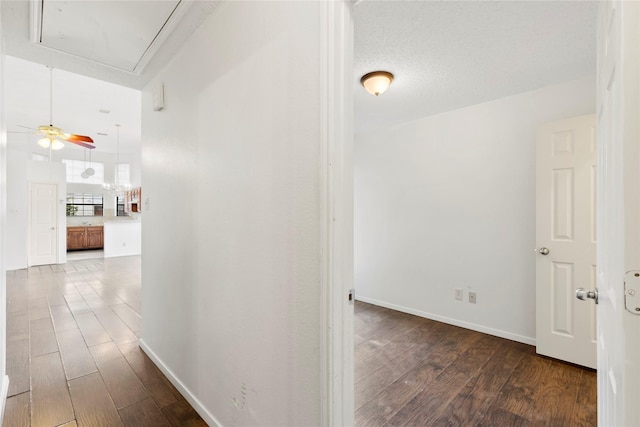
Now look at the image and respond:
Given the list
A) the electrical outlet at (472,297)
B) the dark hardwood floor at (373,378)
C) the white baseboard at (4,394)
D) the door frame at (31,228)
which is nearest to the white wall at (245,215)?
the dark hardwood floor at (373,378)

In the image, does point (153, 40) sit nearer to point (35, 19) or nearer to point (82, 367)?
point (35, 19)

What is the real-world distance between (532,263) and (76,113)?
6998 millimetres

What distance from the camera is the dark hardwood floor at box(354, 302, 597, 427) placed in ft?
5.87

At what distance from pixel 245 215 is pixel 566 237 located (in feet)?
8.83

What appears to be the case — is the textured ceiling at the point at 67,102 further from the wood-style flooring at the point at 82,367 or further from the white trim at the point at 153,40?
the wood-style flooring at the point at 82,367

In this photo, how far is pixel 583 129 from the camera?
2355mm

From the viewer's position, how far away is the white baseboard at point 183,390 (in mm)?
1664

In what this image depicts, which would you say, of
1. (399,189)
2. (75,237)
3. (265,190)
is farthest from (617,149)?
(75,237)

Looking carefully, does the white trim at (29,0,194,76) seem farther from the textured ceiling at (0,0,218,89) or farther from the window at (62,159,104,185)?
the window at (62,159,104,185)

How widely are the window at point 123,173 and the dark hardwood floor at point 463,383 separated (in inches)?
375

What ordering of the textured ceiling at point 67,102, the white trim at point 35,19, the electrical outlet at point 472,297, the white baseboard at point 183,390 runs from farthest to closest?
the textured ceiling at point 67,102 < the electrical outlet at point 472,297 < the white baseboard at point 183,390 < the white trim at point 35,19

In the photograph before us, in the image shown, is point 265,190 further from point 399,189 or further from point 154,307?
point 399,189

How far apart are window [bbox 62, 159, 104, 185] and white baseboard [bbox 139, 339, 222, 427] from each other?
353 inches

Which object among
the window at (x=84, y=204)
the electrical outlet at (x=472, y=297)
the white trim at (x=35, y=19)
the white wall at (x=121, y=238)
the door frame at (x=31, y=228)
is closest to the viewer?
the white trim at (x=35, y=19)
